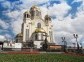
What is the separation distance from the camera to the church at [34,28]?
3391 inches

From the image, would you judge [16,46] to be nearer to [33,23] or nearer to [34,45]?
[34,45]

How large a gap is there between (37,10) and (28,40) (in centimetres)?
1353

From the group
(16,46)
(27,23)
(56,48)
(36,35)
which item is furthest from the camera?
(27,23)

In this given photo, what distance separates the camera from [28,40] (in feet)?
289

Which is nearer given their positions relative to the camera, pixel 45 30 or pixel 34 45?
pixel 34 45

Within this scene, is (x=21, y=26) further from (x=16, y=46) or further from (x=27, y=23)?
(x=16, y=46)

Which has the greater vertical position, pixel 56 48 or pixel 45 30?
pixel 45 30

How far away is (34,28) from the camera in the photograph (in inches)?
3627

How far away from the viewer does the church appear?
86.1m

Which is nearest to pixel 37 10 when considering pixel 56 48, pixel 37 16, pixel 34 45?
pixel 37 16

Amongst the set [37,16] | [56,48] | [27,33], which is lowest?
[56,48]

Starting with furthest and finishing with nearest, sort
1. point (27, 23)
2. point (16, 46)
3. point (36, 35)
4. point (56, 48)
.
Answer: point (27, 23)
point (36, 35)
point (16, 46)
point (56, 48)

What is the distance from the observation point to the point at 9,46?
261 feet

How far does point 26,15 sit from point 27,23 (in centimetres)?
328
